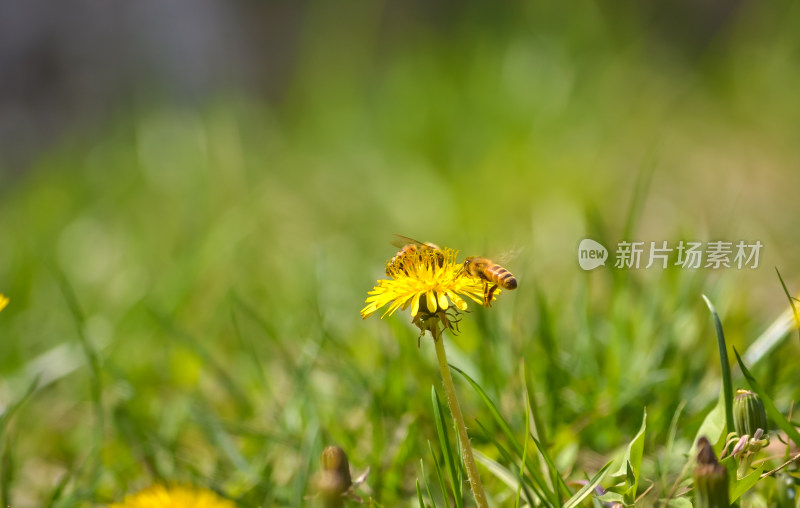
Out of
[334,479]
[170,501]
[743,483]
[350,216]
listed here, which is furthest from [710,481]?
[350,216]

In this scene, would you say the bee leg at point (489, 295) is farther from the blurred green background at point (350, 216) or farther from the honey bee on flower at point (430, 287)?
the blurred green background at point (350, 216)

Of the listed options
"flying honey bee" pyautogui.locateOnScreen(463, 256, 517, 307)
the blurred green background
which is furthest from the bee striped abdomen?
the blurred green background

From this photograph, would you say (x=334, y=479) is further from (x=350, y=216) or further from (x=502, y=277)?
(x=350, y=216)

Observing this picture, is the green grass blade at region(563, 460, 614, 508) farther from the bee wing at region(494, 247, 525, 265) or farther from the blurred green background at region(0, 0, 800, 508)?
the bee wing at region(494, 247, 525, 265)

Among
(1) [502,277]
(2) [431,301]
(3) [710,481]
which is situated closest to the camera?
(3) [710,481]

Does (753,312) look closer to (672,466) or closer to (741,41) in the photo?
(672,466)
